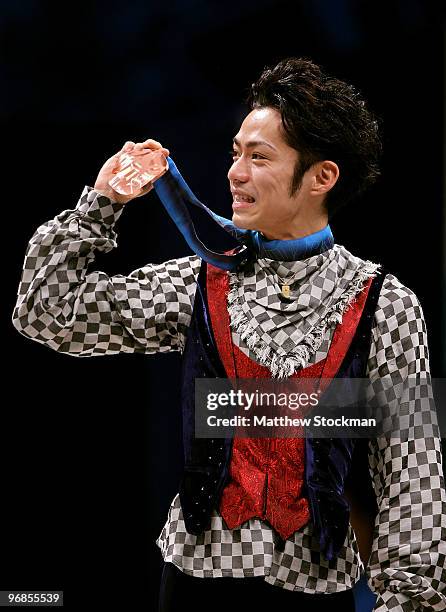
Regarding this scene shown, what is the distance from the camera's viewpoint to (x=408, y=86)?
221 centimetres

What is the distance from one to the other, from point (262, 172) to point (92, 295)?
0.30m

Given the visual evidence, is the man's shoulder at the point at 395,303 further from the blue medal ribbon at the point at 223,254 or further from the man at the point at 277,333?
the blue medal ribbon at the point at 223,254

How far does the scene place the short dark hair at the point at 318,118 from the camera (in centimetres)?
155

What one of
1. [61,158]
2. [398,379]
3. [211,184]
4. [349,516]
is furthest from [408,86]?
[349,516]

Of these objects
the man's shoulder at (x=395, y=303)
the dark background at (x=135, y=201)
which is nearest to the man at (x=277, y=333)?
the man's shoulder at (x=395, y=303)

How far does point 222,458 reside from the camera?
1.51m

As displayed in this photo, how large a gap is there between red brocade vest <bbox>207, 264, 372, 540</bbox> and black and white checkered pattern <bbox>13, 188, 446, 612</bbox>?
0.02m

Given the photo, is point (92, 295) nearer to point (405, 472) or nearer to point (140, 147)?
point (140, 147)

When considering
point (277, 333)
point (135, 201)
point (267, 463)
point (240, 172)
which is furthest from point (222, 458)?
point (135, 201)

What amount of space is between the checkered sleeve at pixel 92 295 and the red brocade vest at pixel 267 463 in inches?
2.6

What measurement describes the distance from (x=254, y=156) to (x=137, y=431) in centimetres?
85

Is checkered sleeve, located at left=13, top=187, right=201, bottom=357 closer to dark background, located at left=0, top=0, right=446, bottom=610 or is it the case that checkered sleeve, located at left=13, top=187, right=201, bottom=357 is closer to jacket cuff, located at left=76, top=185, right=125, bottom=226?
jacket cuff, located at left=76, top=185, right=125, bottom=226

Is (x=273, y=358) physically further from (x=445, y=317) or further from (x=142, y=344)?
(x=445, y=317)

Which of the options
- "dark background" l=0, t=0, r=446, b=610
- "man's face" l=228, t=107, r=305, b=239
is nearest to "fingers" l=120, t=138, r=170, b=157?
"man's face" l=228, t=107, r=305, b=239
